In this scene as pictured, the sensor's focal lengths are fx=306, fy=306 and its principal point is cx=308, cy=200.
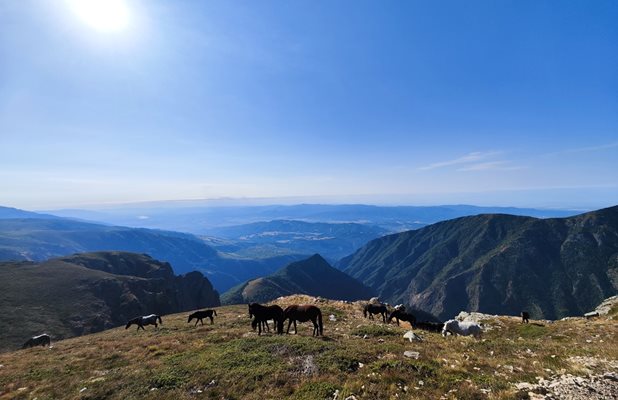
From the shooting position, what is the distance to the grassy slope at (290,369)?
38.0 feet

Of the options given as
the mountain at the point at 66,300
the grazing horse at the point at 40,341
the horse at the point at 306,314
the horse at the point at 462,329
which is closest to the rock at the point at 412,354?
the horse at the point at 306,314

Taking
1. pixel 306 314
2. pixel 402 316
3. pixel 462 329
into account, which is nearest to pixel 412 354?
pixel 306 314

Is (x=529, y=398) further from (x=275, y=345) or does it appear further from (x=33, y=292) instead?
(x=33, y=292)

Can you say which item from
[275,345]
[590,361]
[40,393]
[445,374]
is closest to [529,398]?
[445,374]

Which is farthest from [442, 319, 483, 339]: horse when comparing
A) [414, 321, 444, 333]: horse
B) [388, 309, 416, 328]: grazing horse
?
[388, 309, 416, 328]: grazing horse

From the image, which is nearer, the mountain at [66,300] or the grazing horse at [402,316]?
the grazing horse at [402,316]

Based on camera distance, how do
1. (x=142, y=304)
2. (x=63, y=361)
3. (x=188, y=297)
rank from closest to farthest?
1. (x=63, y=361)
2. (x=142, y=304)
3. (x=188, y=297)

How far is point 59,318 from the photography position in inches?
3398

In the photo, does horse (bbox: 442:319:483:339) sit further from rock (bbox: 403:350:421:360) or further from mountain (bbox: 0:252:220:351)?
mountain (bbox: 0:252:220:351)

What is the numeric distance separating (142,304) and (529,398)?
146 metres

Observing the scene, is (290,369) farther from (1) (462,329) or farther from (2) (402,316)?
(2) (402,316)

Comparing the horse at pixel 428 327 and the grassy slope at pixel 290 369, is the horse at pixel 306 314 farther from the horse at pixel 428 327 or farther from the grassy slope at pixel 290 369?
the horse at pixel 428 327

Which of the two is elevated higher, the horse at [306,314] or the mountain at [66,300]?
the horse at [306,314]

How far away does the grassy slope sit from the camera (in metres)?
11.6
